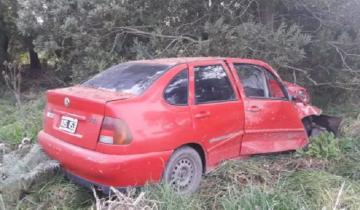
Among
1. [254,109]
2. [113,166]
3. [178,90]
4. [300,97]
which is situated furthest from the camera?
[300,97]

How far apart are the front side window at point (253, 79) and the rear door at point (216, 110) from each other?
13.5 inches

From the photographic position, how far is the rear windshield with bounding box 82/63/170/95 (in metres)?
4.34

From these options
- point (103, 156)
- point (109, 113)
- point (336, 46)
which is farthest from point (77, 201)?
point (336, 46)

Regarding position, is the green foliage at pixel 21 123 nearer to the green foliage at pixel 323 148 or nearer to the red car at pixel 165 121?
the red car at pixel 165 121

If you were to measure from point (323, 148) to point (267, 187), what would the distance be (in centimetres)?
161

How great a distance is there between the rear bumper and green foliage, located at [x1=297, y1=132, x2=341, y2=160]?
2.36 meters

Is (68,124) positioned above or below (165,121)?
below

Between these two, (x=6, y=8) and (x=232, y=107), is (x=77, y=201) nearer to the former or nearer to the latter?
(x=232, y=107)

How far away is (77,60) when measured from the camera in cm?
941

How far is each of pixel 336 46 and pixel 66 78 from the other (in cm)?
671

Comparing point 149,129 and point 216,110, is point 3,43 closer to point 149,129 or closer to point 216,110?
point 216,110

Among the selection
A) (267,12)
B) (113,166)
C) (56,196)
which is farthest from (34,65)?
(113,166)

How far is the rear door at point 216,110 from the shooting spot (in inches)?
178

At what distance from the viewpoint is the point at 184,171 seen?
4.40m
